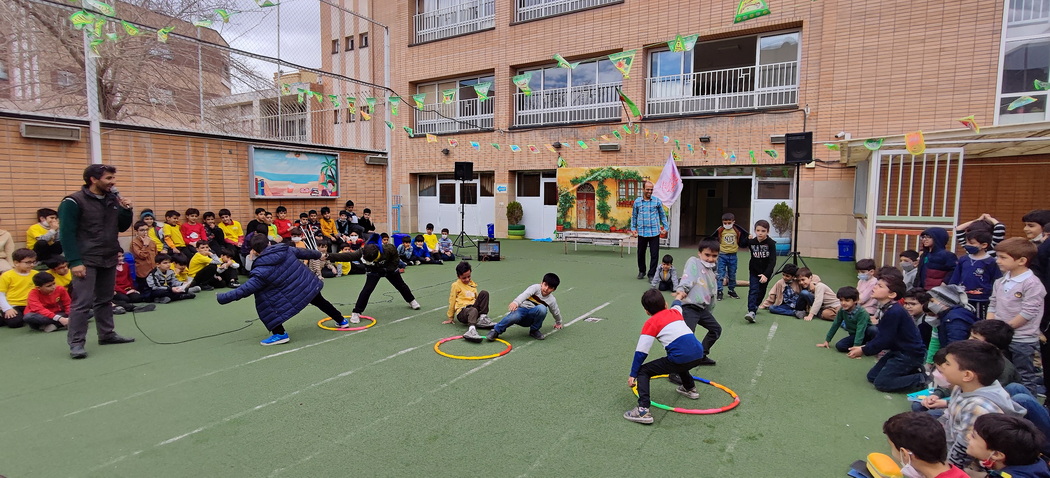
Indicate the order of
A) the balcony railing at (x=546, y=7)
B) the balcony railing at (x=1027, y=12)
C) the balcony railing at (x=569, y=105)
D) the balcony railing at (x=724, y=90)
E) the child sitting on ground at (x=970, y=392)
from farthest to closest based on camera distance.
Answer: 1. the balcony railing at (x=546, y=7)
2. the balcony railing at (x=569, y=105)
3. the balcony railing at (x=724, y=90)
4. the balcony railing at (x=1027, y=12)
5. the child sitting on ground at (x=970, y=392)

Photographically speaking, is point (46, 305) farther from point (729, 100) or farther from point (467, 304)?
point (729, 100)

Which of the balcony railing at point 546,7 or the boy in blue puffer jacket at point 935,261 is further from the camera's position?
the balcony railing at point 546,7

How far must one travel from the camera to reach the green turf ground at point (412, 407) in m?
3.64

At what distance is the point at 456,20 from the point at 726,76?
11.1 m

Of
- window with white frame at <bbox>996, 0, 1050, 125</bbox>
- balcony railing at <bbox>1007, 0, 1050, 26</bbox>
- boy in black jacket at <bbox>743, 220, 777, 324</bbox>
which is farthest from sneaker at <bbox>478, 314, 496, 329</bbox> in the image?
balcony railing at <bbox>1007, 0, 1050, 26</bbox>

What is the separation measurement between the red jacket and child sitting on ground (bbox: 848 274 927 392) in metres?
9.91

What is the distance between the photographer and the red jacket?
279 inches

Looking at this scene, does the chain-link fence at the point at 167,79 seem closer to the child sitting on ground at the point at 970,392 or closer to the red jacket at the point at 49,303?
the red jacket at the point at 49,303

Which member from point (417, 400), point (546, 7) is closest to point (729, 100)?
point (546, 7)

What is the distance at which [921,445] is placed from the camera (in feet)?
9.11

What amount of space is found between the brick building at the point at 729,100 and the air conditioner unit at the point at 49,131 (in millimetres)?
7681

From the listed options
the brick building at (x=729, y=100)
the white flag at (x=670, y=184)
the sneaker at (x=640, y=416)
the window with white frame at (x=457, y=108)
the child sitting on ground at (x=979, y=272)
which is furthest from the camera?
the window with white frame at (x=457, y=108)

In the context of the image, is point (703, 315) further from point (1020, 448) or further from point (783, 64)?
point (783, 64)

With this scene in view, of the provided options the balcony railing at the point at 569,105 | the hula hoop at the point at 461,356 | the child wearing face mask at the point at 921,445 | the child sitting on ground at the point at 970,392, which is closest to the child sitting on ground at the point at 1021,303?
the child sitting on ground at the point at 970,392
